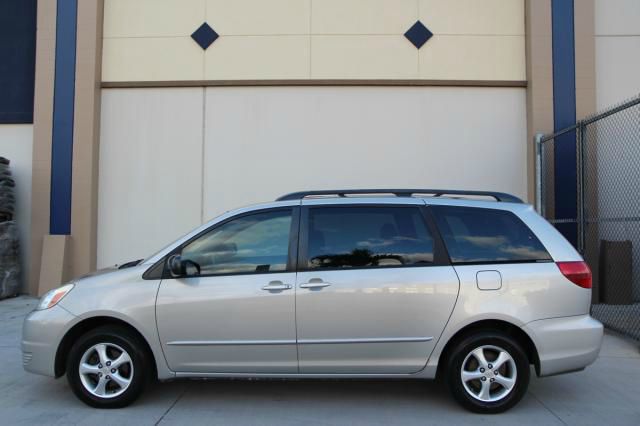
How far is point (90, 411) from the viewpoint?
427cm

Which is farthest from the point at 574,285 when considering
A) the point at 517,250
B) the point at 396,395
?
the point at 396,395

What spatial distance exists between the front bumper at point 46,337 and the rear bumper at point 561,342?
3.79 m

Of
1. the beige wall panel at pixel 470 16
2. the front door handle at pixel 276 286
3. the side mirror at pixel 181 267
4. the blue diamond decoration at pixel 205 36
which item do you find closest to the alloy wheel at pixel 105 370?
the side mirror at pixel 181 267

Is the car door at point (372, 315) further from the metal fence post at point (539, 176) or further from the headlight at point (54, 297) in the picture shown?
the metal fence post at point (539, 176)

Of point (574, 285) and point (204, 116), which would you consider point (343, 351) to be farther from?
point (204, 116)

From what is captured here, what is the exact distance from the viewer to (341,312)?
4184mm

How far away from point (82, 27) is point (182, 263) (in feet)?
24.0

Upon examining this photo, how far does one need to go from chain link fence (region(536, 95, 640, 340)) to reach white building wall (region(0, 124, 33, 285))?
934cm

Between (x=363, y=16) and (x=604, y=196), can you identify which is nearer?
(x=604, y=196)

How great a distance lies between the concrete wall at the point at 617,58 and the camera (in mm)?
9273

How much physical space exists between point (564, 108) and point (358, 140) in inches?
143

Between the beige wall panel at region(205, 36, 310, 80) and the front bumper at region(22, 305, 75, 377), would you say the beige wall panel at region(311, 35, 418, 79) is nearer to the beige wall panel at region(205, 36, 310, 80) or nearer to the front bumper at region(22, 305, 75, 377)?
the beige wall panel at region(205, 36, 310, 80)

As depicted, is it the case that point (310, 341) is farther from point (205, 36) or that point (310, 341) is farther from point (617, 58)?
point (617, 58)

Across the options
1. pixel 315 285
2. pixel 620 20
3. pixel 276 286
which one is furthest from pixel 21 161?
pixel 620 20
